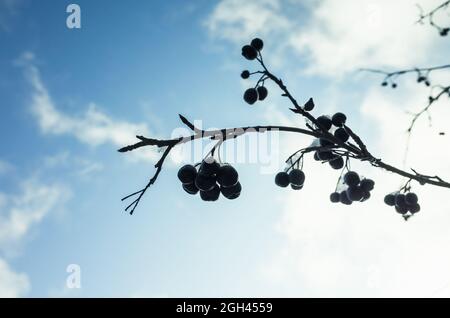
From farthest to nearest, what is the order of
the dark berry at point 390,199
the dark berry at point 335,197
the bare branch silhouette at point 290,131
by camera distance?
the dark berry at point 335,197, the dark berry at point 390,199, the bare branch silhouette at point 290,131

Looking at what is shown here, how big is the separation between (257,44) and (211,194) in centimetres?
131

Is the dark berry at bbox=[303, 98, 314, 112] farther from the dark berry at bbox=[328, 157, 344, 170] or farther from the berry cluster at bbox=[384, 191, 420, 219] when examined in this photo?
the berry cluster at bbox=[384, 191, 420, 219]

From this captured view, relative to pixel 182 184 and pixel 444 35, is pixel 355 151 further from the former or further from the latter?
pixel 182 184

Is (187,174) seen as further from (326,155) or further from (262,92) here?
(326,155)

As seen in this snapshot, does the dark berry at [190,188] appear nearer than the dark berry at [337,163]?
Yes

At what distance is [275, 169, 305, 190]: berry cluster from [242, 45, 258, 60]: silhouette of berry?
105 cm


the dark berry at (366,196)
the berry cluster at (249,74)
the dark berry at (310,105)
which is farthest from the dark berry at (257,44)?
the dark berry at (366,196)

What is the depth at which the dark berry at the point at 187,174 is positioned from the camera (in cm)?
287

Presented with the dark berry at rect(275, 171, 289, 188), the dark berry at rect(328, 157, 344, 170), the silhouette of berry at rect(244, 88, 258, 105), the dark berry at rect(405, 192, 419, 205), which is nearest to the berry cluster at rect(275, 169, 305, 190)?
the dark berry at rect(275, 171, 289, 188)

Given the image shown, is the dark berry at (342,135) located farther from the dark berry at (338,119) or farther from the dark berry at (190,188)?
the dark berry at (190,188)

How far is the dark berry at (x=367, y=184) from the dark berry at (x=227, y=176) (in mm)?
1279

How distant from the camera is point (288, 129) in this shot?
2.27 metres

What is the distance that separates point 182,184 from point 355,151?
1426 millimetres
